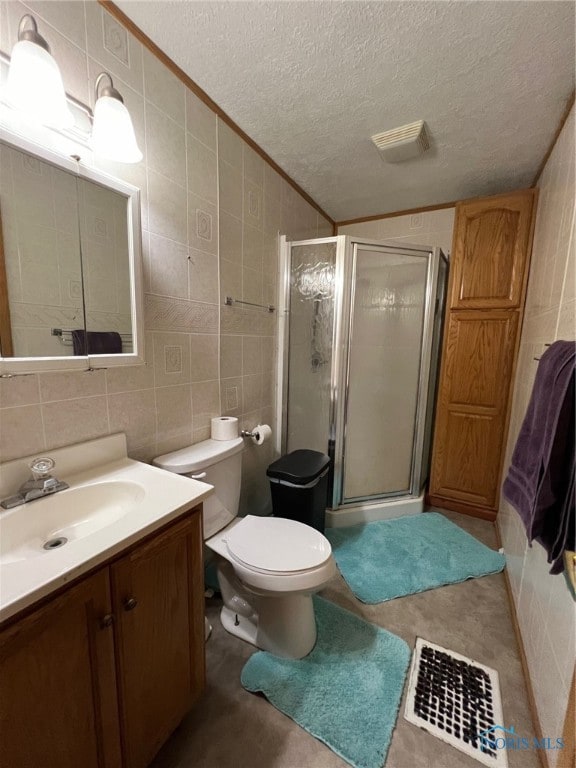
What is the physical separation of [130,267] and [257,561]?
1175 mm

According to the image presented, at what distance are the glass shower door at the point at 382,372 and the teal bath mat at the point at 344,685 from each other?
0.90 metres

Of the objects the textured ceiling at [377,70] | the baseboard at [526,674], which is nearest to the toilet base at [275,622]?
the baseboard at [526,674]

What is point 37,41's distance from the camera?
2.60 ft

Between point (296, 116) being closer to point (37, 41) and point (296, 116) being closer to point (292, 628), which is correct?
point (37, 41)

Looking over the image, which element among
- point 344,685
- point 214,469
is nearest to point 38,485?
point 214,469

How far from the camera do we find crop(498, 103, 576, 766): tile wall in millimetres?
910

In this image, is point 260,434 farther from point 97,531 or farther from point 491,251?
point 491,251

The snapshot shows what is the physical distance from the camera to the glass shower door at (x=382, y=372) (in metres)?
2.07

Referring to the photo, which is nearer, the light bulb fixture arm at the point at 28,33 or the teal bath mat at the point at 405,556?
the light bulb fixture arm at the point at 28,33

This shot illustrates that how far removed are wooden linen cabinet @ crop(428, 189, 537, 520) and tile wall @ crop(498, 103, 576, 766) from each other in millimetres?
110

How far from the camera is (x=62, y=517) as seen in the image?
90 cm

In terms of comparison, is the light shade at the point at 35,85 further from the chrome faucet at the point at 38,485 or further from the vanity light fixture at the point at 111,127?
the chrome faucet at the point at 38,485

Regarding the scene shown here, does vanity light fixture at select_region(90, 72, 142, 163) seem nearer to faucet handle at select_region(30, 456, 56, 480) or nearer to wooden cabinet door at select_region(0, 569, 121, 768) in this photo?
faucet handle at select_region(30, 456, 56, 480)

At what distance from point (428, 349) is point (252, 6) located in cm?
189
